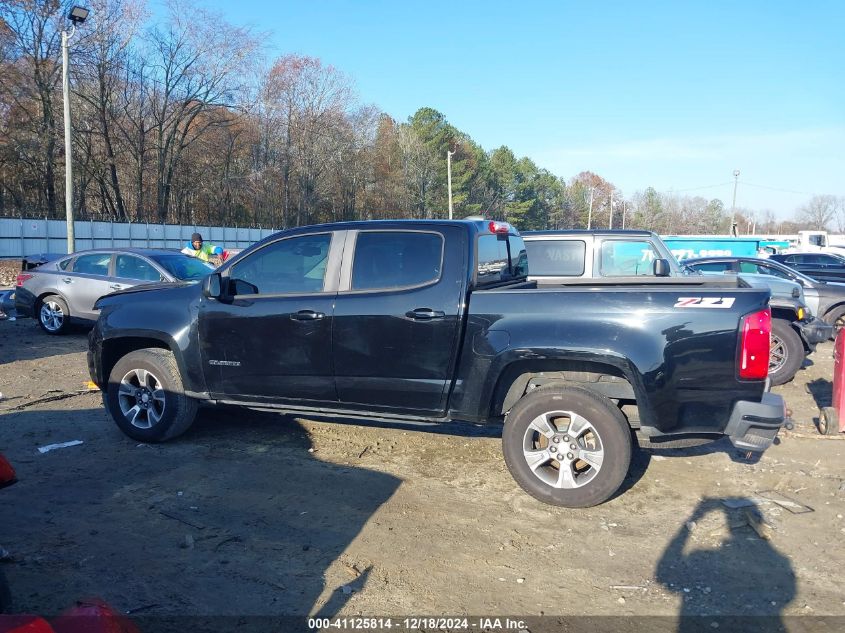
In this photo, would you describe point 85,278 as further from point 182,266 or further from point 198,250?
point 198,250

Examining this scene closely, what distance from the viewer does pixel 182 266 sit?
11.3m

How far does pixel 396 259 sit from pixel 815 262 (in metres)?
18.9

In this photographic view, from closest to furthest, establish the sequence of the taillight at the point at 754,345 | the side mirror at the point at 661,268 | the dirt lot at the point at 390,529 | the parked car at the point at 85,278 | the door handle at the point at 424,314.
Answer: the dirt lot at the point at 390,529 < the taillight at the point at 754,345 < the door handle at the point at 424,314 < the side mirror at the point at 661,268 < the parked car at the point at 85,278

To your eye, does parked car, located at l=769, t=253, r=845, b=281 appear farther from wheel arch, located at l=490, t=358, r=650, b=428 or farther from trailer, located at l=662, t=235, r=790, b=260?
wheel arch, located at l=490, t=358, r=650, b=428

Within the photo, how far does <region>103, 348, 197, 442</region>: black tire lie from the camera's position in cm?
582

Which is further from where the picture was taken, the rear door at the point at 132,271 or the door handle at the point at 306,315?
the rear door at the point at 132,271

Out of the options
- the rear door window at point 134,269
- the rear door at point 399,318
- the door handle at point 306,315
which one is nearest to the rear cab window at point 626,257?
the rear door at point 399,318

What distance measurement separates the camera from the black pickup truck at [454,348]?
4320 millimetres

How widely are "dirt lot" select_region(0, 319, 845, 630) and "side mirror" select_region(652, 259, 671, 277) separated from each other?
217cm

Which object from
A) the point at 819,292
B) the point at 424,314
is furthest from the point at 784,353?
the point at 424,314

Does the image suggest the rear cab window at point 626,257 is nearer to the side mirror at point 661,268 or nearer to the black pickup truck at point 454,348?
→ the side mirror at point 661,268

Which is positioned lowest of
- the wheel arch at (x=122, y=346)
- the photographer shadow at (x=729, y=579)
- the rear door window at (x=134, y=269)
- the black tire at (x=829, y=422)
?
the photographer shadow at (x=729, y=579)

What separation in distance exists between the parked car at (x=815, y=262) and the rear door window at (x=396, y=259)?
16.6 m

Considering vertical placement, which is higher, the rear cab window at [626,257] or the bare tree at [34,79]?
the bare tree at [34,79]
